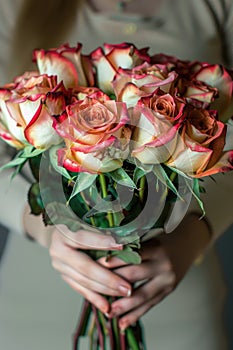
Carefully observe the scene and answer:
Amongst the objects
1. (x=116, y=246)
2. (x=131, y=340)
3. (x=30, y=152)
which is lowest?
(x=131, y=340)

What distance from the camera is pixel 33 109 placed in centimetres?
43

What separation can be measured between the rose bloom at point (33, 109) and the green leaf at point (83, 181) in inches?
1.7

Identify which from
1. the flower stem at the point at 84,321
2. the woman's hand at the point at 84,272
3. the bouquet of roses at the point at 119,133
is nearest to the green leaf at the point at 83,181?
the bouquet of roses at the point at 119,133

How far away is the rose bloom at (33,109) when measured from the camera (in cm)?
42

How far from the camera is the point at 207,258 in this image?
2.36 feet

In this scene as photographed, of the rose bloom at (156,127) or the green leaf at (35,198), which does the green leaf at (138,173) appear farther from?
the green leaf at (35,198)

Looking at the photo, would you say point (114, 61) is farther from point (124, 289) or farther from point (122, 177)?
point (124, 289)

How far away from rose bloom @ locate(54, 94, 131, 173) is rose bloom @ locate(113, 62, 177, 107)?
0.7 inches

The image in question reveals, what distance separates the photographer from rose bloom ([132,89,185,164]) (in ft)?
1.28

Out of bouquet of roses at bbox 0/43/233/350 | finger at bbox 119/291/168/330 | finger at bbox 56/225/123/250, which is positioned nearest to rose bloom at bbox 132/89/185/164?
bouquet of roses at bbox 0/43/233/350

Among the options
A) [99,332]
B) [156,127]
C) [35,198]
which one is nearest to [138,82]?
[156,127]

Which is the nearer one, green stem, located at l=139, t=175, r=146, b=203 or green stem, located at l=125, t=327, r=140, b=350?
green stem, located at l=139, t=175, r=146, b=203

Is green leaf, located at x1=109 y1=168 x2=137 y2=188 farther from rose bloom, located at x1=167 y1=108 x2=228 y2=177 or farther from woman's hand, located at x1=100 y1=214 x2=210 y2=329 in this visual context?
woman's hand, located at x1=100 y1=214 x2=210 y2=329

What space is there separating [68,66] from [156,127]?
0.42ft
